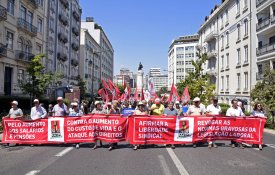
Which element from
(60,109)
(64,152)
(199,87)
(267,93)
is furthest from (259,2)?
(64,152)

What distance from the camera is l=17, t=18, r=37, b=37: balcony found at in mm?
32338

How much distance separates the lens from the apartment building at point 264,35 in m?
33.0

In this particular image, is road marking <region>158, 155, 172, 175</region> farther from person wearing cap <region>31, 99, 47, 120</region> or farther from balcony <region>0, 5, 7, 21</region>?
balcony <region>0, 5, 7, 21</region>

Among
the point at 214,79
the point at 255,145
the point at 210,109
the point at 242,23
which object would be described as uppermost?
the point at 242,23

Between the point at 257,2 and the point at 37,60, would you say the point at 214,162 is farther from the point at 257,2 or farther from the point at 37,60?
the point at 257,2

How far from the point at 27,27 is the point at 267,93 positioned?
973 inches

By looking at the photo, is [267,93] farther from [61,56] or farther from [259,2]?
[61,56]

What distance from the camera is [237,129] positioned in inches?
458

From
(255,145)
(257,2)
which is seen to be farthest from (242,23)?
(255,145)

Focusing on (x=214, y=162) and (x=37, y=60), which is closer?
(x=214, y=162)

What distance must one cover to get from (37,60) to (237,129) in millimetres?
19996

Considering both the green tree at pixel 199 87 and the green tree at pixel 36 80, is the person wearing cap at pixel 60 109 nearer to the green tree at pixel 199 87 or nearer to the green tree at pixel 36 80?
the green tree at pixel 36 80

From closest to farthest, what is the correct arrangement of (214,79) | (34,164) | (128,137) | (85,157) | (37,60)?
(34,164)
(85,157)
(128,137)
(37,60)
(214,79)

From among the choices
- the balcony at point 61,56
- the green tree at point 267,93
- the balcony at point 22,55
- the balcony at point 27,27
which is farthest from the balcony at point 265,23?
the balcony at point 61,56
